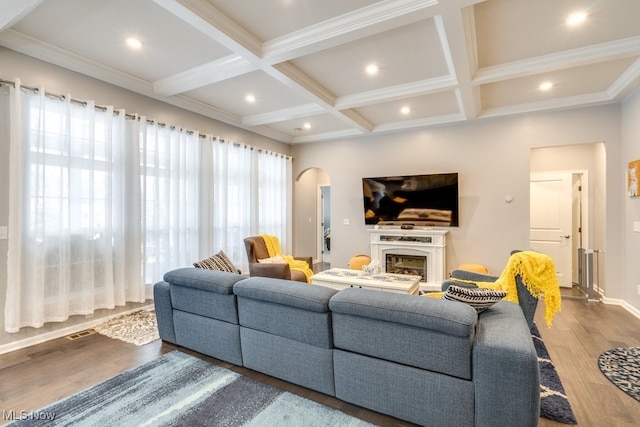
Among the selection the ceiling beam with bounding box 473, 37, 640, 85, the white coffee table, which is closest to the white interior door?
the ceiling beam with bounding box 473, 37, 640, 85

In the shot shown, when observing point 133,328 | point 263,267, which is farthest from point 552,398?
point 133,328

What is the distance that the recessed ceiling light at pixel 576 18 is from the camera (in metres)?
2.47

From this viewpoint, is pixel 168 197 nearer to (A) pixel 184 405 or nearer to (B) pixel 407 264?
(A) pixel 184 405

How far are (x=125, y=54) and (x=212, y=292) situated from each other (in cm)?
267

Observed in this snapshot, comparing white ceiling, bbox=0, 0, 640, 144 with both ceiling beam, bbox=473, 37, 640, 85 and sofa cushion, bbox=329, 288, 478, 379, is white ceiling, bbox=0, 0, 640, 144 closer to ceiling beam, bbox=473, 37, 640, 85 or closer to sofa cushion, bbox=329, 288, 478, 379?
ceiling beam, bbox=473, 37, 640, 85

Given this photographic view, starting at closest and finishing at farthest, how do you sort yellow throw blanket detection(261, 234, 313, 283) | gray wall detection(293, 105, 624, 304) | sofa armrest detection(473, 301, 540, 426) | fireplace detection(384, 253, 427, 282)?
sofa armrest detection(473, 301, 540, 426), gray wall detection(293, 105, 624, 304), yellow throw blanket detection(261, 234, 313, 283), fireplace detection(384, 253, 427, 282)

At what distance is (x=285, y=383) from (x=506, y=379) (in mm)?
1477

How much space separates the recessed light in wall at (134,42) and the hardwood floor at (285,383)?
2.94m

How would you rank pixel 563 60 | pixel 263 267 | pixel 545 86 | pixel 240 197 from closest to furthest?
pixel 563 60 → pixel 545 86 → pixel 263 267 → pixel 240 197

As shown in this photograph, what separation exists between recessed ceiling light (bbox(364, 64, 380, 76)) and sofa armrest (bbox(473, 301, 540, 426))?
2893 millimetres

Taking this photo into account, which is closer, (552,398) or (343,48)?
(552,398)

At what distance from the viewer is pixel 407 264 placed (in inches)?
214

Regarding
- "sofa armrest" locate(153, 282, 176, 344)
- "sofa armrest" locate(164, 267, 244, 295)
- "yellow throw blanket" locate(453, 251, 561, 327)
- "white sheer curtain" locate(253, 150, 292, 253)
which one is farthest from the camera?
"white sheer curtain" locate(253, 150, 292, 253)

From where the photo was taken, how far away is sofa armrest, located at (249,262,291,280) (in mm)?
3945
